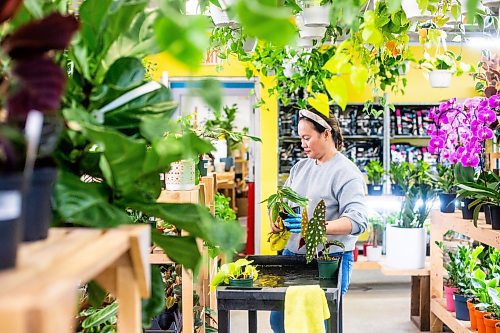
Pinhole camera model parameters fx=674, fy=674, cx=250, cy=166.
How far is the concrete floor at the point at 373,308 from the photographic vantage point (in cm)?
595

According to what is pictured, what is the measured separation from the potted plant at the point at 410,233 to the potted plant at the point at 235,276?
288cm

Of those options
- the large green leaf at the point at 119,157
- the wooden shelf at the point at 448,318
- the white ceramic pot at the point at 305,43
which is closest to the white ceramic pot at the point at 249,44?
the white ceramic pot at the point at 305,43

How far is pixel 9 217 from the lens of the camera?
2.32 ft

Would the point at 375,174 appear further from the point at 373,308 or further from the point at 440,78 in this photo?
the point at 373,308

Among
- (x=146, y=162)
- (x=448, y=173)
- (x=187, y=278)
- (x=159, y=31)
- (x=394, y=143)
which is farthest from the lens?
(x=394, y=143)

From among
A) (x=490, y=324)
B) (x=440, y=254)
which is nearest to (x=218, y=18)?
(x=490, y=324)

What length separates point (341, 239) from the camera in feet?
12.8

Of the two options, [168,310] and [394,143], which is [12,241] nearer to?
[168,310]

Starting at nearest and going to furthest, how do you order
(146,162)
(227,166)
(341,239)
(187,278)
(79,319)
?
(146,162), (79,319), (187,278), (341,239), (227,166)

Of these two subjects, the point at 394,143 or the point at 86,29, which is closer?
the point at 86,29

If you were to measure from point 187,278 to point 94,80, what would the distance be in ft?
7.14

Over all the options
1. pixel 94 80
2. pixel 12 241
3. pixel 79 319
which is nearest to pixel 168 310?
pixel 79 319

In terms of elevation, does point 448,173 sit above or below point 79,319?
above

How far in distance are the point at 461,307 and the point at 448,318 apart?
272mm
